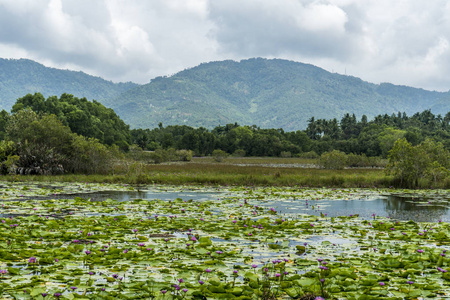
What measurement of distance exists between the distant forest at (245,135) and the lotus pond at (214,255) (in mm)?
60887

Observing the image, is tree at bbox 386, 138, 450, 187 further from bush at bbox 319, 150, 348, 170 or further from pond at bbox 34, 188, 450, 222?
bush at bbox 319, 150, 348, 170

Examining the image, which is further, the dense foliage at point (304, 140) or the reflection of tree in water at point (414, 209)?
the dense foliage at point (304, 140)

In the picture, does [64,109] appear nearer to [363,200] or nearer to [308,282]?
[363,200]

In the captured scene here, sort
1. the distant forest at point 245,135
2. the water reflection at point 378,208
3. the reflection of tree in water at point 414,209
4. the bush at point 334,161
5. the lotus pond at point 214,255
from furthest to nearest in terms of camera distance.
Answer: the distant forest at point 245,135
the bush at point 334,161
the water reflection at point 378,208
the reflection of tree in water at point 414,209
the lotus pond at point 214,255

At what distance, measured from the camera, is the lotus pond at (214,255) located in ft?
20.3

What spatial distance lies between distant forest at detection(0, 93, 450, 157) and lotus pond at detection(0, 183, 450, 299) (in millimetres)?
60887

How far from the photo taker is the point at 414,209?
56.9ft

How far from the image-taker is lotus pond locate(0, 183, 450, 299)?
6.18m

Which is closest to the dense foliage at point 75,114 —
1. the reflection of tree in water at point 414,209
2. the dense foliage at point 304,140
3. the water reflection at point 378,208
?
the dense foliage at point 304,140

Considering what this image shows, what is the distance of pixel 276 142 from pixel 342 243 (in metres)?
102

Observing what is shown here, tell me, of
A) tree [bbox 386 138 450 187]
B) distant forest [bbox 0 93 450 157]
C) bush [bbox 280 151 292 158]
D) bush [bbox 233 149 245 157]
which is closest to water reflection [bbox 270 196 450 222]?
tree [bbox 386 138 450 187]

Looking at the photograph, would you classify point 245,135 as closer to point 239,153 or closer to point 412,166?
point 239,153

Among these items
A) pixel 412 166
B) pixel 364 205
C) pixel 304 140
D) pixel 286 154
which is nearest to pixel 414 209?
pixel 364 205

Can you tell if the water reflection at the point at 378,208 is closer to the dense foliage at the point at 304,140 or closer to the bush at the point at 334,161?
the bush at the point at 334,161
